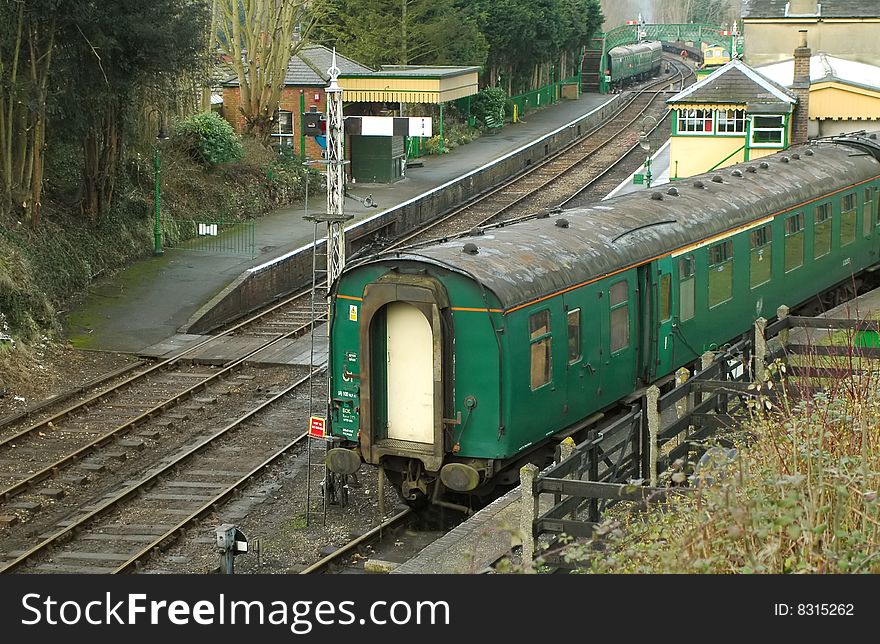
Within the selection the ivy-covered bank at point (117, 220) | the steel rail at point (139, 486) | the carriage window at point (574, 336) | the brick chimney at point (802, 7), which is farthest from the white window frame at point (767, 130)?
the carriage window at point (574, 336)

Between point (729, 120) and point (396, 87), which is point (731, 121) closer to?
point (729, 120)

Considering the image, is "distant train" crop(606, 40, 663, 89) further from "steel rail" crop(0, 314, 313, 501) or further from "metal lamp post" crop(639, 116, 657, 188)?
"steel rail" crop(0, 314, 313, 501)

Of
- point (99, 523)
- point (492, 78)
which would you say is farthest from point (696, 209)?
point (492, 78)

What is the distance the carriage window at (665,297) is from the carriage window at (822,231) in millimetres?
5865

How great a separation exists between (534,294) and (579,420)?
175 centimetres

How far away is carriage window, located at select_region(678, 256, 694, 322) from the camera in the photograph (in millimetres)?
15945

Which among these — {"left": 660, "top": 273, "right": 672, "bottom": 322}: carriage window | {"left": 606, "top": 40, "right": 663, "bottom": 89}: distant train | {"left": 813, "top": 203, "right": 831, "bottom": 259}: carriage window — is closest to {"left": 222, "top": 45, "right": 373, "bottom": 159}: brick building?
{"left": 813, "top": 203, "right": 831, "bottom": 259}: carriage window

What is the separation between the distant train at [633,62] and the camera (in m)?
77.6

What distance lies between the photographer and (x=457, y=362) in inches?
496

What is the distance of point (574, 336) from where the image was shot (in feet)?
44.7

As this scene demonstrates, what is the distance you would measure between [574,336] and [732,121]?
2378cm

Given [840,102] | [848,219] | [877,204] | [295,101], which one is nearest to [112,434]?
[848,219]

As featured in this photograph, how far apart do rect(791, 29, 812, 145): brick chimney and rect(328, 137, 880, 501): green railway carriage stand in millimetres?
19452

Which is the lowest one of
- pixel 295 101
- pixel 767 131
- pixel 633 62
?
pixel 767 131
